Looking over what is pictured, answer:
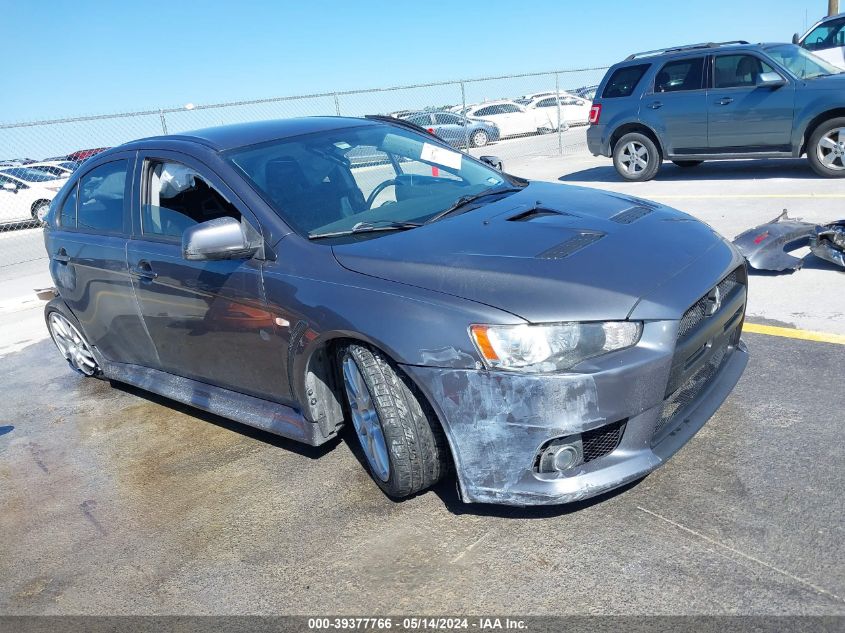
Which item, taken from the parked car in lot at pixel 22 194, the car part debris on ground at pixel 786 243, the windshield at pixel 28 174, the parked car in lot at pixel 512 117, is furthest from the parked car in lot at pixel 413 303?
the parked car in lot at pixel 512 117

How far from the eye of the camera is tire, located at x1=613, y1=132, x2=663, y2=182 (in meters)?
11.4

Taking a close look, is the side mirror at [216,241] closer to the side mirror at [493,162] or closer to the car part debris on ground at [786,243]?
the side mirror at [493,162]

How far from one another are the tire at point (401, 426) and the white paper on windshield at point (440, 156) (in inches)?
63.5

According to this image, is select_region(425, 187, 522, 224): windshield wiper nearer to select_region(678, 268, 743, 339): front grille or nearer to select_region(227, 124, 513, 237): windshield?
select_region(227, 124, 513, 237): windshield

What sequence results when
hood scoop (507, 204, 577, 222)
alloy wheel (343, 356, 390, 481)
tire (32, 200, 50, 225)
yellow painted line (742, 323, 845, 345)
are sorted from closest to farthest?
alloy wheel (343, 356, 390, 481) → hood scoop (507, 204, 577, 222) → yellow painted line (742, 323, 845, 345) → tire (32, 200, 50, 225)

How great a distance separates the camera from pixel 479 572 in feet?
9.18

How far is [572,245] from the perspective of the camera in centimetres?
312

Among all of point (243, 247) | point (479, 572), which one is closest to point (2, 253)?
point (243, 247)

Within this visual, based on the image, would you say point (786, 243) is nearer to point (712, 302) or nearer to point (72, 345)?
point (712, 302)

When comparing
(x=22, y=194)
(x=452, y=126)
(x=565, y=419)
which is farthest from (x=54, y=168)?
(x=565, y=419)

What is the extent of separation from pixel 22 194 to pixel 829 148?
16.0 m

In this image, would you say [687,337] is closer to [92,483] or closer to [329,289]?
[329,289]

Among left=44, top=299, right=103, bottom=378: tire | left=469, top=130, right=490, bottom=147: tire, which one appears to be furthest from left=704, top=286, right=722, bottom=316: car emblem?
left=469, top=130, right=490, bottom=147: tire

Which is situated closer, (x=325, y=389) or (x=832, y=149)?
(x=325, y=389)
